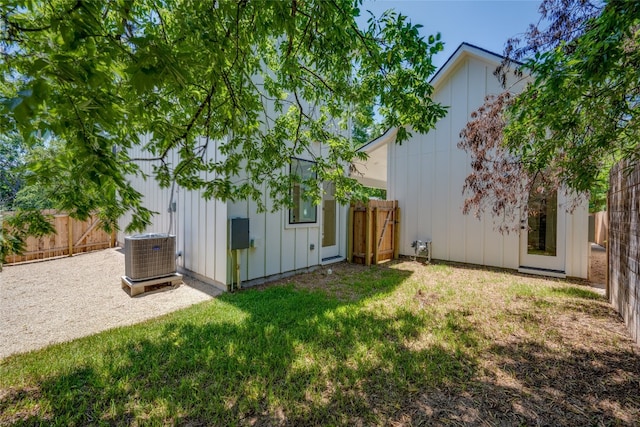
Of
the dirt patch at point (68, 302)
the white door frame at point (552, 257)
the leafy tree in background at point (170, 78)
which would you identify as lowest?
the dirt patch at point (68, 302)

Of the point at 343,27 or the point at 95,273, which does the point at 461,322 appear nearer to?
the point at 343,27

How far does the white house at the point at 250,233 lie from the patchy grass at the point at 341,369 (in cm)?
123

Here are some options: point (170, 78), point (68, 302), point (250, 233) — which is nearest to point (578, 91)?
point (170, 78)

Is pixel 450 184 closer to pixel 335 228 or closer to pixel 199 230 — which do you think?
pixel 335 228

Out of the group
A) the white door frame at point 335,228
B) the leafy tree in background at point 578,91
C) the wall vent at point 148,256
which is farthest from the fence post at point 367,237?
the wall vent at point 148,256

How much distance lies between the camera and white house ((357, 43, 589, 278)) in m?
6.14

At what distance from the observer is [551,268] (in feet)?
20.7

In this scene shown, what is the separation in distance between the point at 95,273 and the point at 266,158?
5.81m

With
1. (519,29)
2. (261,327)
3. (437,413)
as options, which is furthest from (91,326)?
(519,29)

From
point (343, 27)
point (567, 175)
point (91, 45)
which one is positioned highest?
point (343, 27)

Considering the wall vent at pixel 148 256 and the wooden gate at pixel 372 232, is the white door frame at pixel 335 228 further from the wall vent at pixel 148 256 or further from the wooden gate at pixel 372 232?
the wall vent at pixel 148 256

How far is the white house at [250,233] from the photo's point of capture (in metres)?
5.14

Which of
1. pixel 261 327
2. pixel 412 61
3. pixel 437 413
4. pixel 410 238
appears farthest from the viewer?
pixel 410 238

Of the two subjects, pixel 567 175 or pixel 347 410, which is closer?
pixel 347 410
